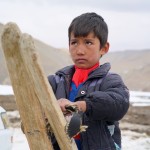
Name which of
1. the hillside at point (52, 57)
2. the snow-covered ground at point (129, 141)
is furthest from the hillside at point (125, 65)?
the snow-covered ground at point (129, 141)

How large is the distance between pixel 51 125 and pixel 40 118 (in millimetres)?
52

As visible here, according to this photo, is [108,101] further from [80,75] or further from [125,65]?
[125,65]

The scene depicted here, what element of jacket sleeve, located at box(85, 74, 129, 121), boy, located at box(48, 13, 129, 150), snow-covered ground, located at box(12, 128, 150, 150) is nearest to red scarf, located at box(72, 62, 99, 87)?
boy, located at box(48, 13, 129, 150)

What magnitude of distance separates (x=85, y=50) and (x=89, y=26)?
0.11m

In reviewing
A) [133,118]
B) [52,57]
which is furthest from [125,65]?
[133,118]

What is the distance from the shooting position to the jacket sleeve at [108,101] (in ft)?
5.62

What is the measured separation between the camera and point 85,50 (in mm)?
1921

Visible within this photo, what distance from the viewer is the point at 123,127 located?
47.2ft

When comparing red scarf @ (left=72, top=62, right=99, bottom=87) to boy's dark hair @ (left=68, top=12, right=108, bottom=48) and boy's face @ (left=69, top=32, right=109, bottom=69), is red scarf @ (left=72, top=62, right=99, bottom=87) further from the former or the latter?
boy's dark hair @ (left=68, top=12, right=108, bottom=48)

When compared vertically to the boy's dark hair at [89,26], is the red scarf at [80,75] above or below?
below

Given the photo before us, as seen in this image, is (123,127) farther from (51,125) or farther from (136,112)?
(51,125)

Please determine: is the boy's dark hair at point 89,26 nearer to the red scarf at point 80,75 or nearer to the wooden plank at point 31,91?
the red scarf at point 80,75

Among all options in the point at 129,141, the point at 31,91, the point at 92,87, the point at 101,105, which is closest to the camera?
the point at 31,91

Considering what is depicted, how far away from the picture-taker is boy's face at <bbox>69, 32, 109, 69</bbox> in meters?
1.92
